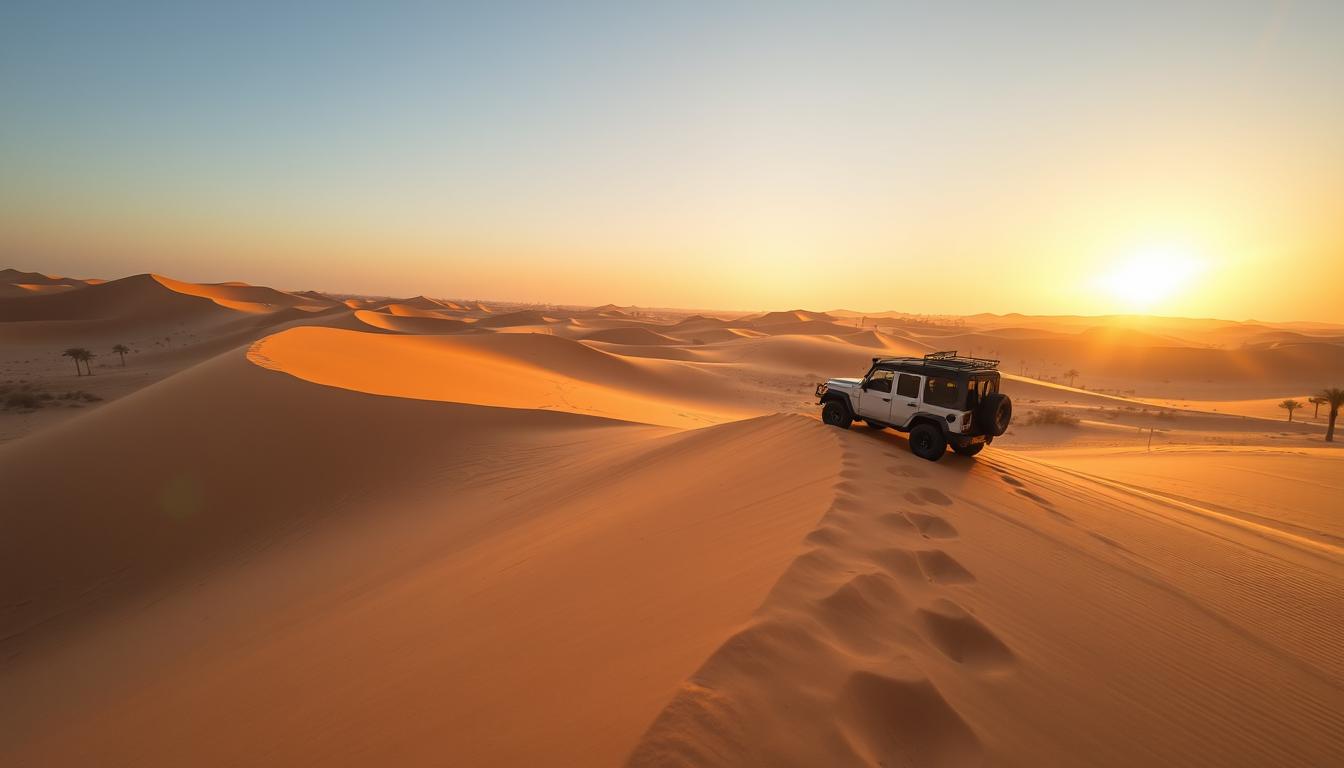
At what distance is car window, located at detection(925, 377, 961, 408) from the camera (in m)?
7.32

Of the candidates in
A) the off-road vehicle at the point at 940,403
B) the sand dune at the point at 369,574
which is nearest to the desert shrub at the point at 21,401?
the sand dune at the point at 369,574

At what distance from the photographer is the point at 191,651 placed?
580 centimetres

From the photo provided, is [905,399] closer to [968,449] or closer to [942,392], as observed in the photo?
[942,392]

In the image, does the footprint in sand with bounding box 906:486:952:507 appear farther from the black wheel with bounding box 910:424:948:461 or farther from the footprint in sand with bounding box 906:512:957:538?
the black wheel with bounding box 910:424:948:461

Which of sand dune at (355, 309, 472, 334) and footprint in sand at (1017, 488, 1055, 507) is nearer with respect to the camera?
footprint in sand at (1017, 488, 1055, 507)

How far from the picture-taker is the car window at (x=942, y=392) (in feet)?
24.0

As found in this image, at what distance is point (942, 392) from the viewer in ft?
24.4

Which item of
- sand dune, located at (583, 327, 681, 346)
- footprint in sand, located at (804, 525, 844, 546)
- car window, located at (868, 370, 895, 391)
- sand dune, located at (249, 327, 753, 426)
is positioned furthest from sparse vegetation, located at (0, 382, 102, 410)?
sand dune, located at (583, 327, 681, 346)

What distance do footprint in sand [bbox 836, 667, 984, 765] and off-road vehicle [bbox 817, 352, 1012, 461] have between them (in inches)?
201

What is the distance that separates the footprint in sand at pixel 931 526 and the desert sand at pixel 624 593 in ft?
0.16

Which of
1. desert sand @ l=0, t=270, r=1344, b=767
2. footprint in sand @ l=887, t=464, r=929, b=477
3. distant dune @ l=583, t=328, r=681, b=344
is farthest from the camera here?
distant dune @ l=583, t=328, r=681, b=344

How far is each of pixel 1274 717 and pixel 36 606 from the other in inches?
502

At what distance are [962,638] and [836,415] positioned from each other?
5828mm

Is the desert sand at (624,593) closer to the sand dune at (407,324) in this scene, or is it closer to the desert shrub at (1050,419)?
the desert shrub at (1050,419)
